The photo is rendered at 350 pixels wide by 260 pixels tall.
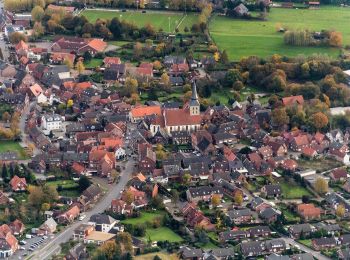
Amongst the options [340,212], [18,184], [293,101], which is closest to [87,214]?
[18,184]

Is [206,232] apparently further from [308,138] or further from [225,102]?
[225,102]

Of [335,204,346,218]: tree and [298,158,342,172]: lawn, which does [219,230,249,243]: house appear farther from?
[298,158,342,172]: lawn

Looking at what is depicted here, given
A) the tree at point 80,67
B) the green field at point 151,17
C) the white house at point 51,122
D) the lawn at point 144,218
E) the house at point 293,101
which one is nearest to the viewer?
the lawn at point 144,218

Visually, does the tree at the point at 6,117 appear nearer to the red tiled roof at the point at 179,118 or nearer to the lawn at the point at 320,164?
the red tiled roof at the point at 179,118

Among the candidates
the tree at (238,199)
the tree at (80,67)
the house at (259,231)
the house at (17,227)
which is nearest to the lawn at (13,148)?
the house at (17,227)

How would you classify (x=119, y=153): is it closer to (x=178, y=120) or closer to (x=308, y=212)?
(x=178, y=120)

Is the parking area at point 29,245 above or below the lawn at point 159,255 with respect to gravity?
below

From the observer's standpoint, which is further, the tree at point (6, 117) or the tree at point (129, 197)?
the tree at point (6, 117)
